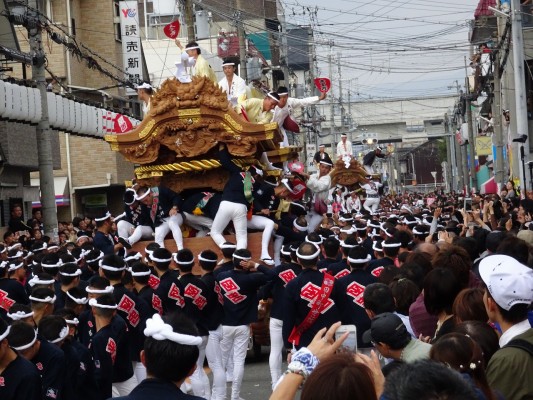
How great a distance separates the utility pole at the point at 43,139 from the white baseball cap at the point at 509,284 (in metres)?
16.0

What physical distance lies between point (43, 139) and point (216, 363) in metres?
11.1

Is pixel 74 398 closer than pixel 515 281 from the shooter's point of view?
No

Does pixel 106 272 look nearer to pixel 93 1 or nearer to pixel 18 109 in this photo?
pixel 18 109

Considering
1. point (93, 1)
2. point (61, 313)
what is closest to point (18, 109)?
point (61, 313)

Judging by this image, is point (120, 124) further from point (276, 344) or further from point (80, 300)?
point (80, 300)

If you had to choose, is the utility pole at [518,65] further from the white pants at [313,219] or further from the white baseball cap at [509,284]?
the white baseball cap at [509,284]

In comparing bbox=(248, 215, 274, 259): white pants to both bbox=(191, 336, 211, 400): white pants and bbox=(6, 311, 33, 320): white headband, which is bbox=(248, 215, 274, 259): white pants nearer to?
bbox=(191, 336, 211, 400): white pants

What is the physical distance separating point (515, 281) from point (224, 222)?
9.31 meters

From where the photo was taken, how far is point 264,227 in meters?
15.2

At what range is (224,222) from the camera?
48.6 feet

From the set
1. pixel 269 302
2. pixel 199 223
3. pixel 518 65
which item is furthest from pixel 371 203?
pixel 269 302

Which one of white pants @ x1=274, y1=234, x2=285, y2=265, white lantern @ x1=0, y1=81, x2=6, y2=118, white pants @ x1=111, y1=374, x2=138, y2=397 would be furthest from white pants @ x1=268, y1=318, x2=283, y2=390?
white lantern @ x1=0, y1=81, x2=6, y2=118

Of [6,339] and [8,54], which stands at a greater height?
[8,54]

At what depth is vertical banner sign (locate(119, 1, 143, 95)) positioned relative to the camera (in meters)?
36.8
